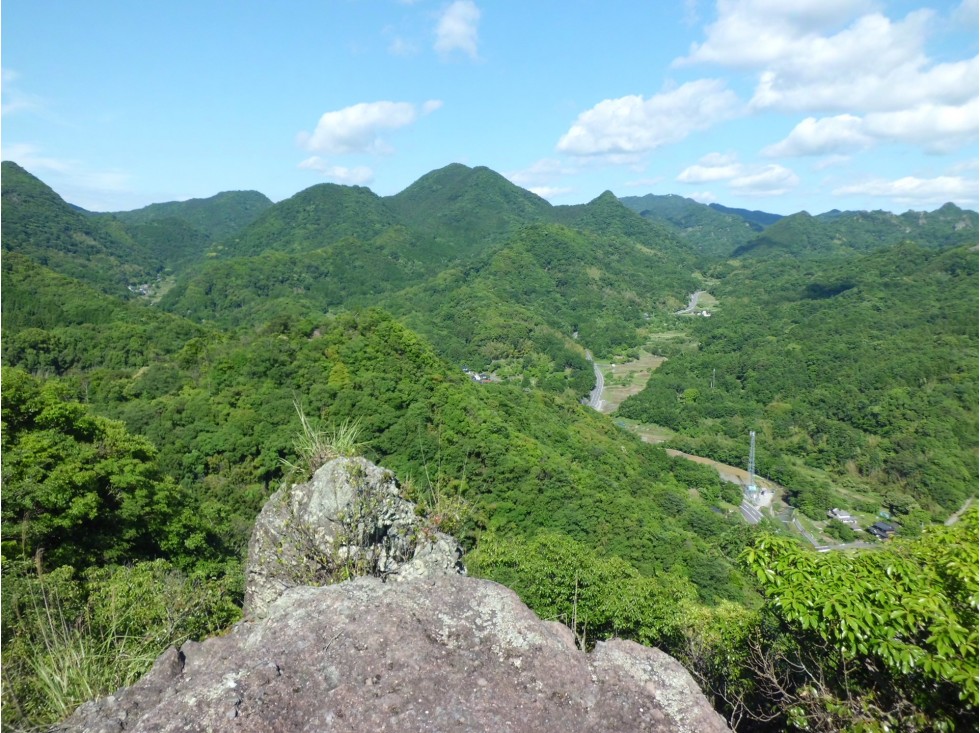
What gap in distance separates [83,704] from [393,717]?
299cm

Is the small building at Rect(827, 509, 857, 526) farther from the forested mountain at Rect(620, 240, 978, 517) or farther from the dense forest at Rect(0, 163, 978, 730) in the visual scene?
the dense forest at Rect(0, 163, 978, 730)

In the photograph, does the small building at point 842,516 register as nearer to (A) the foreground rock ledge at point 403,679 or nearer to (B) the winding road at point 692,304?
(A) the foreground rock ledge at point 403,679

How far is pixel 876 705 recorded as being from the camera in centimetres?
545

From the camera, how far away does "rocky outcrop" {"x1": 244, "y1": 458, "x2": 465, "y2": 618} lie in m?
9.55

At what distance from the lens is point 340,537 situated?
989 cm

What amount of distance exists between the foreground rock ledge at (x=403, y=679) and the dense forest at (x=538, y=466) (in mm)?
1342

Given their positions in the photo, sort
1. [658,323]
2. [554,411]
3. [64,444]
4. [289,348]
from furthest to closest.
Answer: [658,323] < [554,411] < [289,348] < [64,444]

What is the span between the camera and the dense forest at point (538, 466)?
5.86 metres

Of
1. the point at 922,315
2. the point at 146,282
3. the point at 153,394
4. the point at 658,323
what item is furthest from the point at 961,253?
the point at 146,282

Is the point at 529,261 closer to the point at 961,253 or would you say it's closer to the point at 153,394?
the point at 961,253

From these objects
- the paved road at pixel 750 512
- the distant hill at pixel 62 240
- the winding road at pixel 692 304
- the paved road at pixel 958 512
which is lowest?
the paved road at pixel 958 512

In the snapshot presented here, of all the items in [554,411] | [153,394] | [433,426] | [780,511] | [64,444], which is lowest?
[780,511]

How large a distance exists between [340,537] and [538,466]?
88.2ft

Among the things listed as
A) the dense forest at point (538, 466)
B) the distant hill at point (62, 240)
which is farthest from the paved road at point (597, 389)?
the distant hill at point (62, 240)
